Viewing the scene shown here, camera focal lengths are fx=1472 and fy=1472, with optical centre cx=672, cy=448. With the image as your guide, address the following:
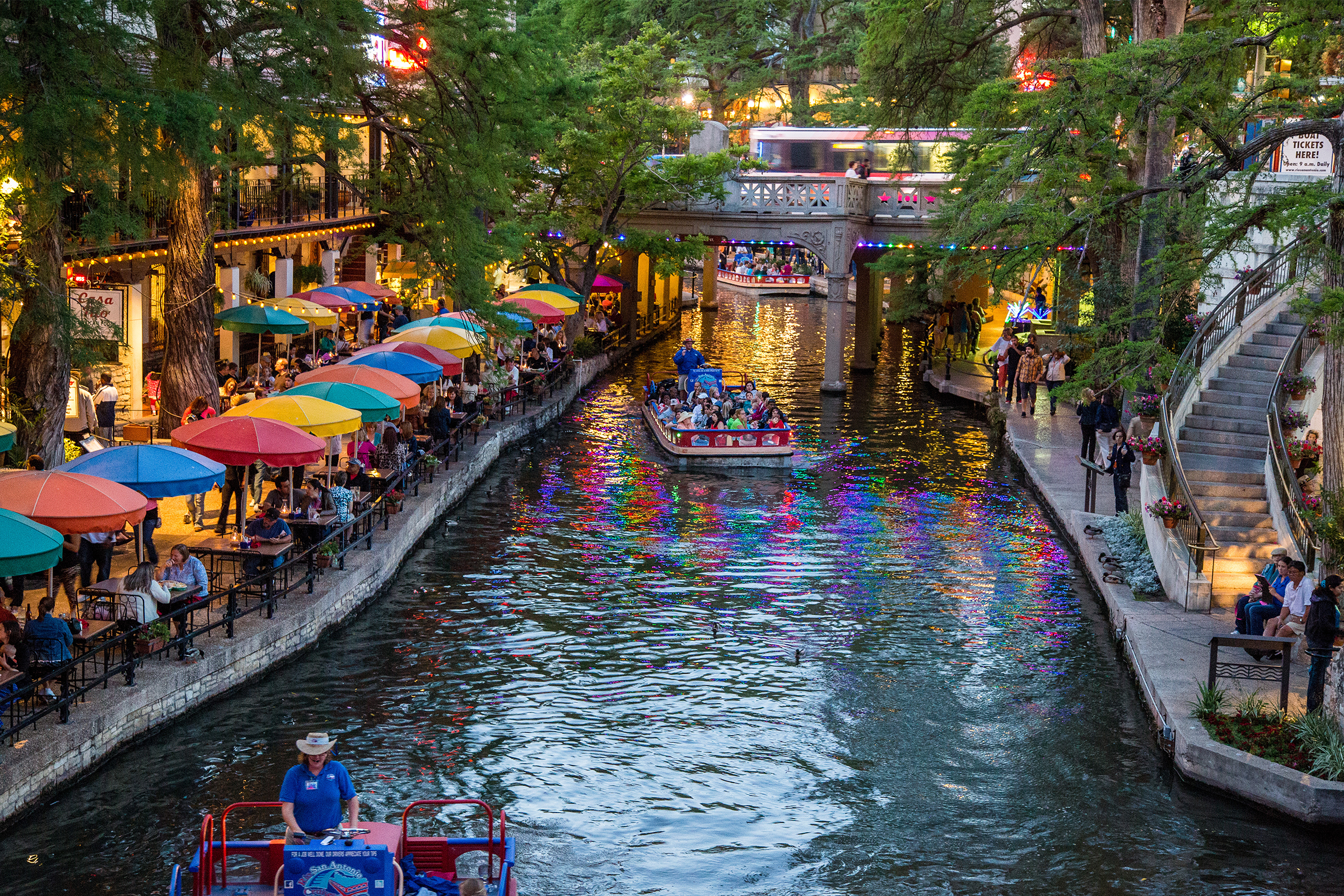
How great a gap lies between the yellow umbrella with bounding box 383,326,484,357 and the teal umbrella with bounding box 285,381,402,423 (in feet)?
23.4

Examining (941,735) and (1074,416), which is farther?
(1074,416)

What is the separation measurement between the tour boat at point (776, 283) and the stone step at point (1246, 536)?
66.5 meters

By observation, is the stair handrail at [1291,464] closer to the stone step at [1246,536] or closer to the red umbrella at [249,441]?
the stone step at [1246,536]

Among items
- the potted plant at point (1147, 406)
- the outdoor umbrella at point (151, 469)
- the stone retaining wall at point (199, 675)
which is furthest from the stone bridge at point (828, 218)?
the outdoor umbrella at point (151, 469)

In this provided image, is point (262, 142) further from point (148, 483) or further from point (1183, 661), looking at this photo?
point (1183, 661)

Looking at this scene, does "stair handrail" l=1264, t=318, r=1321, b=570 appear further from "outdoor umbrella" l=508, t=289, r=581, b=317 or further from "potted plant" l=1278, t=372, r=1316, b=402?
"outdoor umbrella" l=508, t=289, r=581, b=317

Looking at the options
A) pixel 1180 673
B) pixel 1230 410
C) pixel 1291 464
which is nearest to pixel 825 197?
pixel 1230 410

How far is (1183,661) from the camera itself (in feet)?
59.8

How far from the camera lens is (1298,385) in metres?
24.4

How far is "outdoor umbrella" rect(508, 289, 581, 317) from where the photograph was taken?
41.0m

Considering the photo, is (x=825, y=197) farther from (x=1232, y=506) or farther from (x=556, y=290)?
(x=1232, y=506)

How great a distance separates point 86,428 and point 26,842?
15305 mm

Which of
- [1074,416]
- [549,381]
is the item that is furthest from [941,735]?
[549,381]

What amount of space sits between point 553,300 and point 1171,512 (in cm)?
2306
